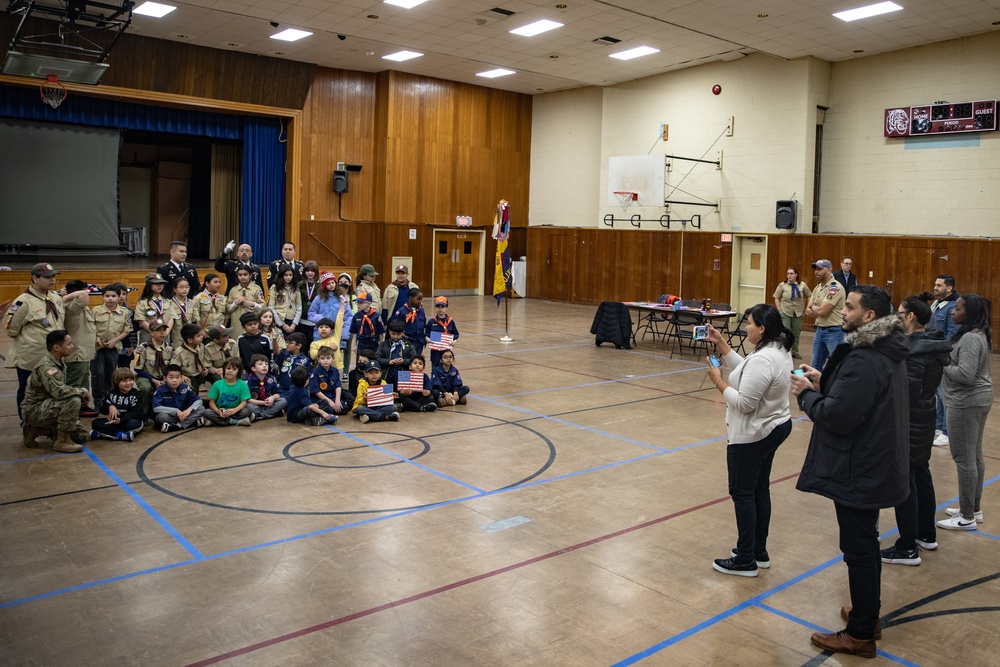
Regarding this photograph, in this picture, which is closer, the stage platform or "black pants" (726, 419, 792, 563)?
"black pants" (726, 419, 792, 563)

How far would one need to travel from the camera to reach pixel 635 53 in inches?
786

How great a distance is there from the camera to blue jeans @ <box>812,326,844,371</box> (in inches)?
425

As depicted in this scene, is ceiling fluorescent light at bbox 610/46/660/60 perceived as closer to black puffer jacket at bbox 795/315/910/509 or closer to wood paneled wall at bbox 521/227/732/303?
wood paneled wall at bbox 521/227/732/303

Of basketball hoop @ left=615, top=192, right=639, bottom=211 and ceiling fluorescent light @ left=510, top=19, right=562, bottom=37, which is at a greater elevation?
ceiling fluorescent light @ left=510, top=19, right=562, bottom=37

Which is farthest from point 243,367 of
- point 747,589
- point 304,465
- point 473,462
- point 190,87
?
point 190,87

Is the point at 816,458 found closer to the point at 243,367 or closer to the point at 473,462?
the point at 473,462

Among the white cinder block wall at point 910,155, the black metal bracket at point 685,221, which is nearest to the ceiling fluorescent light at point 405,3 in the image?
the black metal bracket at point 685,221

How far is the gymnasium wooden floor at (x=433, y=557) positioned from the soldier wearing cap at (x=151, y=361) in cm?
59

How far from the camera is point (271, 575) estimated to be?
Result: 16.2ft

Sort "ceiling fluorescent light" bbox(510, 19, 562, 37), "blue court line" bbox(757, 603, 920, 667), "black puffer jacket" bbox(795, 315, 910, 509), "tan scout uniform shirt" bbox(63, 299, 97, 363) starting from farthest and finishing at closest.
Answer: "ceiling fluorescent light" bbox(510, 19, 562, 37) → "tan scout uniform shirt" bbox(63, 299, 97, 363) → "blue court line" bbox(757, 603, 920, 667) → "black puffer jacket" bbox(795, 315, 910, 509)

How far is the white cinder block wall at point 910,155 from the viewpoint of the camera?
54.5ft

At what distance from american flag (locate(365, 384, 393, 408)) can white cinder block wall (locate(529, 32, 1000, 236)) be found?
13.4 metres

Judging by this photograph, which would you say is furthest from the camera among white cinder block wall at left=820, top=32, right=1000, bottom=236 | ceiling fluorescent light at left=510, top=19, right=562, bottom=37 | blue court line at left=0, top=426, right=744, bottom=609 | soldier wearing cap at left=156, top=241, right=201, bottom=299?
ceiling fluorescent light at left=510, top=19, right=562, bottom=37

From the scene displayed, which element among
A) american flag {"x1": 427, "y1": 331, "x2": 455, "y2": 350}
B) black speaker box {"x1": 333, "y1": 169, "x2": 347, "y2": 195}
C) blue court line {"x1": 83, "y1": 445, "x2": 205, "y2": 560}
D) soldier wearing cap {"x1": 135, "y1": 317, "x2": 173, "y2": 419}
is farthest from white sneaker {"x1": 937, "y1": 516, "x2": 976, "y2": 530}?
black speaker box {"x1": 333, "y1": 169, "x2": 347, "y2": 195}
